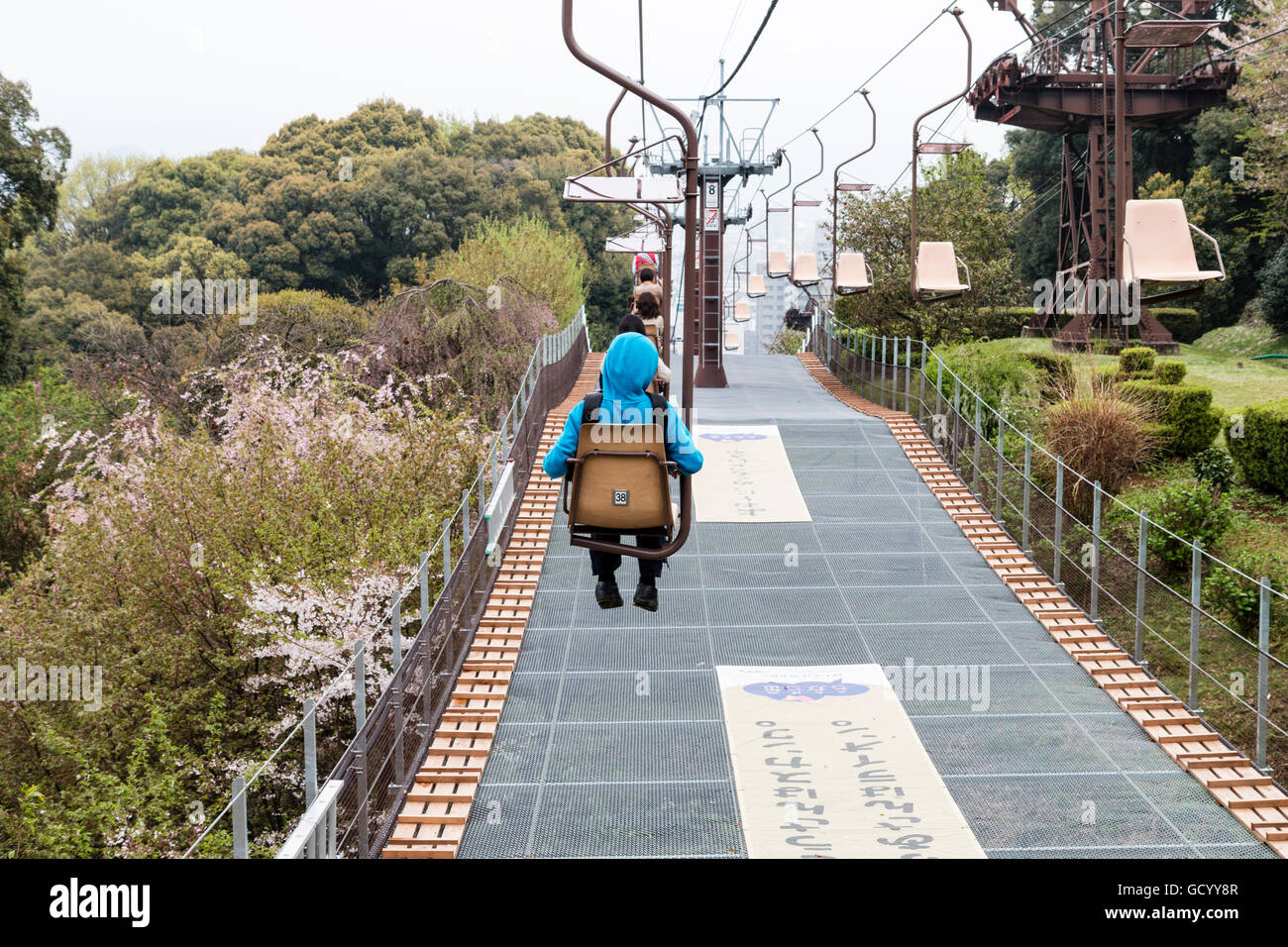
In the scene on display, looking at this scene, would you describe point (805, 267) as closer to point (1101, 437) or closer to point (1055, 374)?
point (1055, 374)

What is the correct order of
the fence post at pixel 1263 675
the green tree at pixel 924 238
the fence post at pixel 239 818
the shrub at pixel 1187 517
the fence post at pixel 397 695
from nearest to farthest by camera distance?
the fence post at pixel 239 818, the fence post at pixel 397 695, the fence post at pixel 1263 675, the shrub at pixel 1187 517, the green tree at pixel 924 238

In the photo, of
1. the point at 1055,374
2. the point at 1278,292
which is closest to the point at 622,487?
the point at 1055,374

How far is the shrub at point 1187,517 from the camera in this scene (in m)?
12.5

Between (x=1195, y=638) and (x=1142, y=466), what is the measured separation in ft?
17.9

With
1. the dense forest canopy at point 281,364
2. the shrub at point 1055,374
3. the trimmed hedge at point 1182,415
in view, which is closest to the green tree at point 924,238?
the dense forest canopy at point 281,364

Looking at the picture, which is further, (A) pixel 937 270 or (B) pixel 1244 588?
(A) pixel 937 270

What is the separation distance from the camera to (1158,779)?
8.70 m

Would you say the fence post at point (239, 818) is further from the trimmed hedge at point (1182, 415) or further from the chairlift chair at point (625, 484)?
the trimmed hedge at point (1182, 415)

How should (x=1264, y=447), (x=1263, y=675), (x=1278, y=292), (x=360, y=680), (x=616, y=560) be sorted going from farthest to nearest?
(x=1278, y=292)
(x=1264, y=447)
(x=1263, y=675)
(x=360, y=680)
(x=616, y=560)

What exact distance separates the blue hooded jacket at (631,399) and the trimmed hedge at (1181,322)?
26834 millimetres

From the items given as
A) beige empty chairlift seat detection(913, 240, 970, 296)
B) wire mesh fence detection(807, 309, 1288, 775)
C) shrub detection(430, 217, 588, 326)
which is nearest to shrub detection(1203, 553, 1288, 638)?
wire mesh fence detection(807, 309, 1288, 775)

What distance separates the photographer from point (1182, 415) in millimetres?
14617

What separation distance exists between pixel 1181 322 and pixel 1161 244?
64.6 feet
